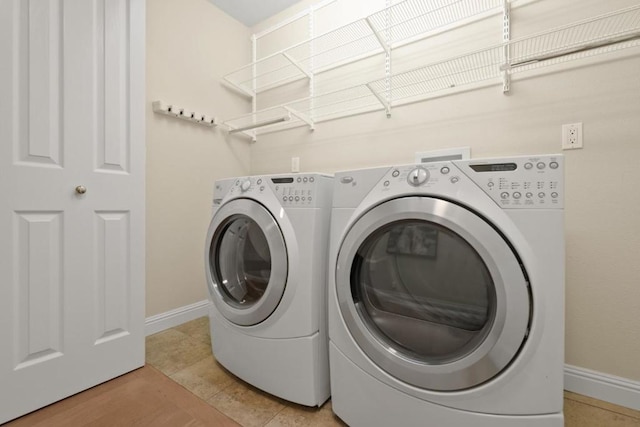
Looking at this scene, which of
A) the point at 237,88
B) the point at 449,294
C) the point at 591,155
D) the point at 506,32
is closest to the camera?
the point at 449,294

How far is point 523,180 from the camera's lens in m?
0.67

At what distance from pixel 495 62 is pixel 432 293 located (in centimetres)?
121

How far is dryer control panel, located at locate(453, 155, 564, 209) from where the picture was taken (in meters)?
0.65

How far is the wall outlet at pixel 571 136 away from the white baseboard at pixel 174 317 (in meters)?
2.26

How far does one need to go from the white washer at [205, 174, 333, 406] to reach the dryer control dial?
0.35 meters

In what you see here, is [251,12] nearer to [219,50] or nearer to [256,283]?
[219,50]

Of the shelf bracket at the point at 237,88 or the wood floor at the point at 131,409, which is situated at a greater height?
the shelf bracket at the point at 237,88

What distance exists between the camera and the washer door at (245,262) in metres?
1.03

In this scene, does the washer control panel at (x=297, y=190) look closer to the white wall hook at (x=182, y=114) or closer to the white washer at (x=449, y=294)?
the white washer at (x=449, y=294)

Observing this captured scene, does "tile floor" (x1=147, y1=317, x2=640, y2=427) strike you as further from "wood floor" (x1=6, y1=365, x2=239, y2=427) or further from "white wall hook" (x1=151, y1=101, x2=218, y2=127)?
"white wall hook" (x1=151, y1=101, x2=218, y2=127)

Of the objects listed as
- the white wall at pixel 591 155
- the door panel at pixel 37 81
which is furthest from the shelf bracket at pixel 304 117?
the door panel at pixel 37 81

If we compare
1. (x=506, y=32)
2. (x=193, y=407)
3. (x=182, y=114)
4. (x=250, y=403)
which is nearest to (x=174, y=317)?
(x=193, y=407)

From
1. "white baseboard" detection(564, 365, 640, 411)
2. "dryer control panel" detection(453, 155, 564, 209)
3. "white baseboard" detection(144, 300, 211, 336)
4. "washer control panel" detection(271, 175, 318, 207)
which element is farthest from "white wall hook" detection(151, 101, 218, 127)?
"white baseboard" detection(564, 365, 640, 411)

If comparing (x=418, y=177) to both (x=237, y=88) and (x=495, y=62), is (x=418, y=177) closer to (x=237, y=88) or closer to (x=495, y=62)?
(x=495, y=62)
